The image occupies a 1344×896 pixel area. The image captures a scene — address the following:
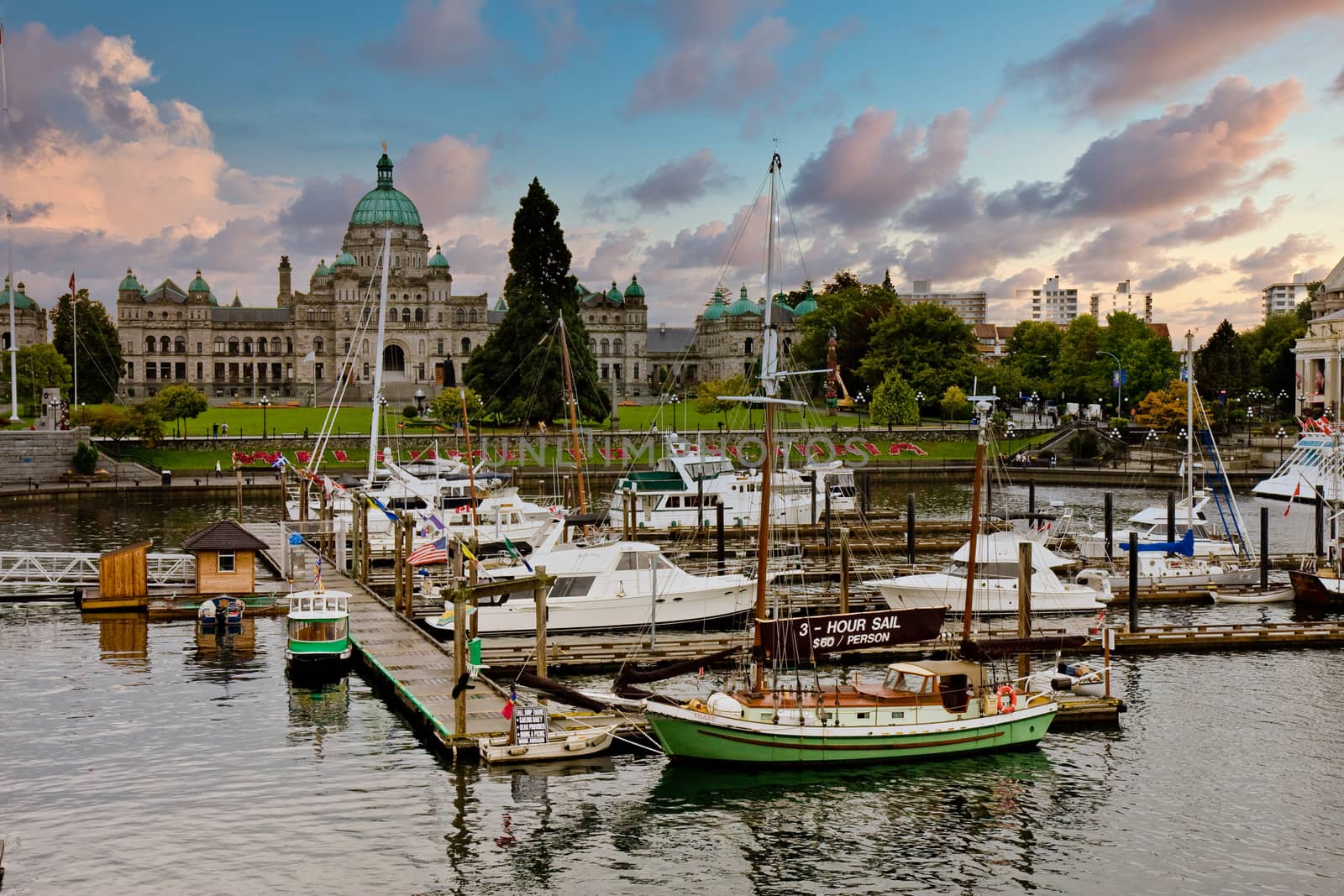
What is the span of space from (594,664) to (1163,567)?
80.8ft

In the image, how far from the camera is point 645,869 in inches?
919

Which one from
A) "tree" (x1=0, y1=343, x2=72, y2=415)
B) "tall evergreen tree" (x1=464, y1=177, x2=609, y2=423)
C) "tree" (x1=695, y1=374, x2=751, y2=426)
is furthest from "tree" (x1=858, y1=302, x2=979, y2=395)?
"tree" (x1=0, y1=343, x2=72, y2=415)

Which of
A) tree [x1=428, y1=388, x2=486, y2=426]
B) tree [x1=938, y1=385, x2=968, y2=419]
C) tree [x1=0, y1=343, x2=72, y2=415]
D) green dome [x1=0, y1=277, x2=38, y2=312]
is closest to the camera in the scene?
tree [x1=428, y1=388, x2=486, y2=426]

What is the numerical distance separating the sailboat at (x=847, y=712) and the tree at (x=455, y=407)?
265ft

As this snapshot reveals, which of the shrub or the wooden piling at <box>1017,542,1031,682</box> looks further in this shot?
the shrub

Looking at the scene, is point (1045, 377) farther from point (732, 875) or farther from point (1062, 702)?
point (732, 875)

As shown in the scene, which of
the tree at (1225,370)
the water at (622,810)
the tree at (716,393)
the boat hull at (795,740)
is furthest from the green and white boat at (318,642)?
the tree at (1225,370)

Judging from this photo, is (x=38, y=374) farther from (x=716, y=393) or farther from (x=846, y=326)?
(x=846, y=326)

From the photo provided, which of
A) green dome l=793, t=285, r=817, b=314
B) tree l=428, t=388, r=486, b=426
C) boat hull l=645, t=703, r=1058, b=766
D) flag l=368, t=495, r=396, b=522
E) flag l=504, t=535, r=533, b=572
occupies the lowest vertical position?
boat hull l=645, t=703, r=1058, b=766

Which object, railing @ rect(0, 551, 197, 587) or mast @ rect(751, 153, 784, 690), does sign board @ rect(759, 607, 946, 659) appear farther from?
railing @ rect(0, 551, 197, 587)

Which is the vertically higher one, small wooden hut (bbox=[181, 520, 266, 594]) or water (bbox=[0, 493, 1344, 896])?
small wooden hut (bbox=[181, 520, 266, 594])

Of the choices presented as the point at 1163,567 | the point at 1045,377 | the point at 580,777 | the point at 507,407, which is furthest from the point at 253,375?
the point at 580,777

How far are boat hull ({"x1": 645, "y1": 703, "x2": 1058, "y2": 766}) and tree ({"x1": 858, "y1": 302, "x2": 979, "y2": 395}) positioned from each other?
9980cm

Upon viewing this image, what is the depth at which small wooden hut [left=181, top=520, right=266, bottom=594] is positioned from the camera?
4550cm
